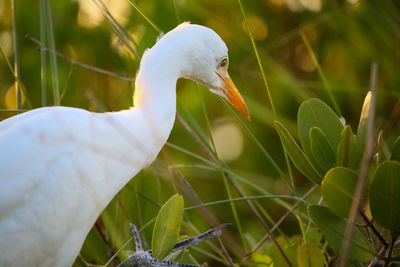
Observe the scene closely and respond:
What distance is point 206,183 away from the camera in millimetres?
3211

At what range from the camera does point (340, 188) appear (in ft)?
4.53

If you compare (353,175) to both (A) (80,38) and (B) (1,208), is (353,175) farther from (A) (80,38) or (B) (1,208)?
(A) (80,38)

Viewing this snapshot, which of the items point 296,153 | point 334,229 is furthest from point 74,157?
point 334,229

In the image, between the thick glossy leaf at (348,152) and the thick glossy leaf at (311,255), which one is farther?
the thick glossy leaf at (311,255)

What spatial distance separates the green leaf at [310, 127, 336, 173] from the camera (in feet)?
4.87

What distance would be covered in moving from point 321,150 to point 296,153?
68mm

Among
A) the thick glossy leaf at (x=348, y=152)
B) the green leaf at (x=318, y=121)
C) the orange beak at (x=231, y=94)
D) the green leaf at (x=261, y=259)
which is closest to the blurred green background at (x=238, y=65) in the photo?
the orange beak at (x=231, y=94)

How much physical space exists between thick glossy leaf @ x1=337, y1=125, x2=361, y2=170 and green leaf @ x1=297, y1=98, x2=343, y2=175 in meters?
0.09

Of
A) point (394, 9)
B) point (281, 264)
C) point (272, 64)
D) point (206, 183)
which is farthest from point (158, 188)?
point (394, 9)

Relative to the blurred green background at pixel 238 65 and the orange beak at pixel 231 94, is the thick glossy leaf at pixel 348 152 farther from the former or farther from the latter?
the blurred green background at pixel 238 65

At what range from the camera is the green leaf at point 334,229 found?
1.46 metres

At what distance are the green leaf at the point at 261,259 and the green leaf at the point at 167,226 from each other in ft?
1.09

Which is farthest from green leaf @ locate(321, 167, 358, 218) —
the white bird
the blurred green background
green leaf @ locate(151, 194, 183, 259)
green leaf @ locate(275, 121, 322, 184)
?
the blurred green background

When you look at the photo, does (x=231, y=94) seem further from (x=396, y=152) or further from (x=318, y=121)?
(x=396, y=152)
